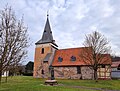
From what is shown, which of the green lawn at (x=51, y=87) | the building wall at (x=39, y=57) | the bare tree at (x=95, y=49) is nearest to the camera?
the green lawn at (x=51, y=87)

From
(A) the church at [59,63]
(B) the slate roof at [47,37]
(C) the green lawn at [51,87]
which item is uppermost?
(B) the slate roof at [47,37]

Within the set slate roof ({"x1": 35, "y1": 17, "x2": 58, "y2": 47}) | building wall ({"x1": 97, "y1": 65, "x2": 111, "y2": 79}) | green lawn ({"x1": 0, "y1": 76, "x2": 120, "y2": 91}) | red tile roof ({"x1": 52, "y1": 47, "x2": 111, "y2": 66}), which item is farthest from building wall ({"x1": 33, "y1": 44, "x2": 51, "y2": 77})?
green lawn ({"x1": 0, "y1": 76, "x2": 120, "y2": 91})

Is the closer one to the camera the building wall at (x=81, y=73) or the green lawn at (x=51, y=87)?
the green lawn at (x=51, y=87)

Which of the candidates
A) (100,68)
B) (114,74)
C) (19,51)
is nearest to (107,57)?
(100,68)

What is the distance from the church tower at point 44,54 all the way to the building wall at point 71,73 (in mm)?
2626

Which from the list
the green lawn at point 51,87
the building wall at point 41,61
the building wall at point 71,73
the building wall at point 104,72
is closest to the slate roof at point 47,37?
the building wall at point 41,61

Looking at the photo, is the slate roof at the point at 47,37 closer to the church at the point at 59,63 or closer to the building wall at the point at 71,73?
the church at the point at 59,63

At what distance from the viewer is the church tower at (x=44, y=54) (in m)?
42.9

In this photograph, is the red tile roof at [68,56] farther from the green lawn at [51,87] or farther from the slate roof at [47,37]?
the green lawn at [51,87]

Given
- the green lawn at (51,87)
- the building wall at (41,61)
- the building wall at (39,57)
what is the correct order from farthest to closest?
the building wall at (39,57) → the building wall at (41,61) → the green lawn at (51,87)

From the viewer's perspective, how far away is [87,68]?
39094 millimetres

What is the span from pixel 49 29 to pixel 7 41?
38524mm

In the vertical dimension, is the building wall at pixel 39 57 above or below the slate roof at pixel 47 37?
below

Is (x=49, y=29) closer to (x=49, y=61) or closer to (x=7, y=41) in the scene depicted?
A: (x=49, y=61)
